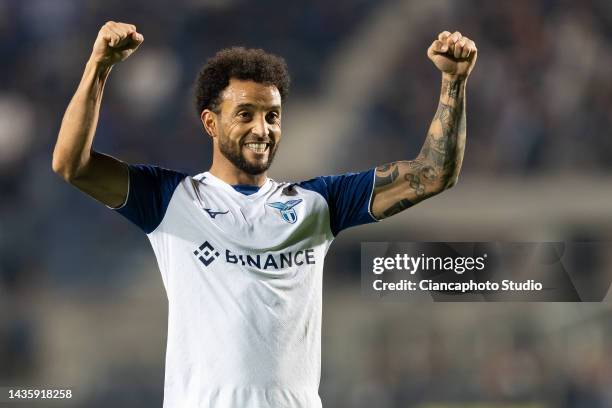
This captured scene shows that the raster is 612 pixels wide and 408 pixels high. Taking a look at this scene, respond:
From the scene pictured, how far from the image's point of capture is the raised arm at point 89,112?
219 cm

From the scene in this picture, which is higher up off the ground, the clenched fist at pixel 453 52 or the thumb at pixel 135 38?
the thumb at pixel 135 38

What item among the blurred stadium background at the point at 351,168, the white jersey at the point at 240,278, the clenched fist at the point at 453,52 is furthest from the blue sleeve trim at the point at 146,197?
the blurred stadium background at the point at 351,168

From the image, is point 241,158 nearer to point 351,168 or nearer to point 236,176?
point 236,176

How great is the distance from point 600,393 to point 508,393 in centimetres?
66

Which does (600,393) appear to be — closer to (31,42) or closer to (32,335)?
(32,335)

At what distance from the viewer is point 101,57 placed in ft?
7.29

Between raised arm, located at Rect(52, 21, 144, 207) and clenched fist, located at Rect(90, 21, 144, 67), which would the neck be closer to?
raised arm, located at Rect(52, 21, 144, 207)

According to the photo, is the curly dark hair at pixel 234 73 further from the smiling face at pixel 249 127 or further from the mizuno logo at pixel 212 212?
the mizuno logo at pixel 212 212

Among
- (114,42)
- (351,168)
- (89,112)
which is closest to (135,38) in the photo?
(114,42)

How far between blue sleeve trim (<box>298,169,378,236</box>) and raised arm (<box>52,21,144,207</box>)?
693mm

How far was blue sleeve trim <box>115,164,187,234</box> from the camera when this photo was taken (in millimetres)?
2474

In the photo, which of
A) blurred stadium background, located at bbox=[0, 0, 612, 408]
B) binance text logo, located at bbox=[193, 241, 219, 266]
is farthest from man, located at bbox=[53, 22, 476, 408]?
blurred stadium background, located at bbox=[0, 0, 612, 408]

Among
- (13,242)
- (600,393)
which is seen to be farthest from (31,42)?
(600,393)

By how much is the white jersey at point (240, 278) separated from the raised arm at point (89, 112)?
17 cm
